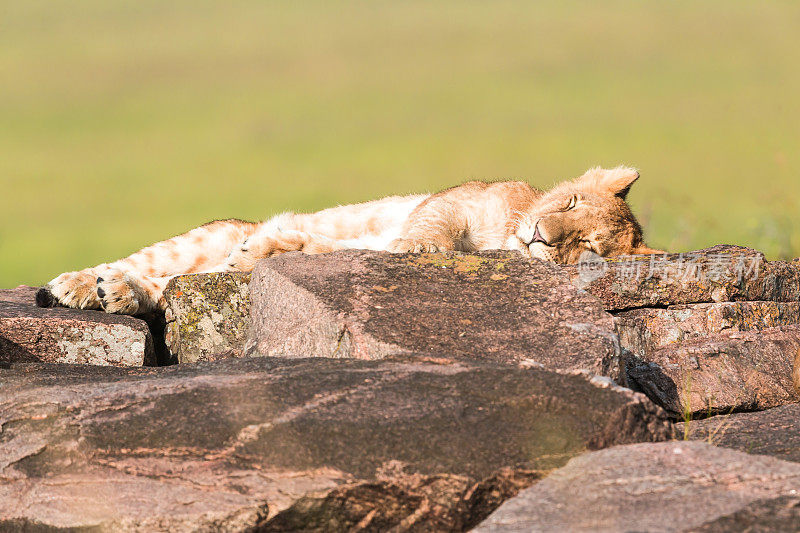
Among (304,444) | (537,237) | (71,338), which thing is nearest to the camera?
(304,444)

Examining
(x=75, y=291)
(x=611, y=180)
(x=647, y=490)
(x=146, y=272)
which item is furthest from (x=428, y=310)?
(x=146, y=272)

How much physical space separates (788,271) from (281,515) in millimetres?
4199

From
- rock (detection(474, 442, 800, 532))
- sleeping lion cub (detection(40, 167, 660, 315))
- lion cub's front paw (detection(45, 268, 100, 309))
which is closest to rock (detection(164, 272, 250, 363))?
sleeping lion cub (detection(40, 167, 660, 315))

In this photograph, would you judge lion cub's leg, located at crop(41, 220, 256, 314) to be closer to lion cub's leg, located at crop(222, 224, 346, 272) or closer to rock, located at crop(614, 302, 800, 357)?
lion cub's leg, located at crop(222, 224, 346, 272)

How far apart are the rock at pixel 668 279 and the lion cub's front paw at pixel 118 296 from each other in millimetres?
2627

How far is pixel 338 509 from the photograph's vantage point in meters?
2.37

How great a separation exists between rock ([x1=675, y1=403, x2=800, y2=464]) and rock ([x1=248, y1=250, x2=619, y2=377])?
1.72 ft

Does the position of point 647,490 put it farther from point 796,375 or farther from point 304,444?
point 796,375

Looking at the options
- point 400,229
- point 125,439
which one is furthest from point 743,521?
Answer: point 400,229

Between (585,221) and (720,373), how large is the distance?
5.26 feet

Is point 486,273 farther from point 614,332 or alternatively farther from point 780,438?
point 780,438

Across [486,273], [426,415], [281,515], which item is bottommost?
[281,515]

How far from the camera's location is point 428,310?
12.6ft

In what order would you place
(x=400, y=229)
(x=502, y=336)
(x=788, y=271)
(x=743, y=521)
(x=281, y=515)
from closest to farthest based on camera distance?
1. (x=743, y=521)
2. (x=281, y=515)
3. (x=502, y=336)
4. (x=788, y=271)
5. (x=400, y=229)
